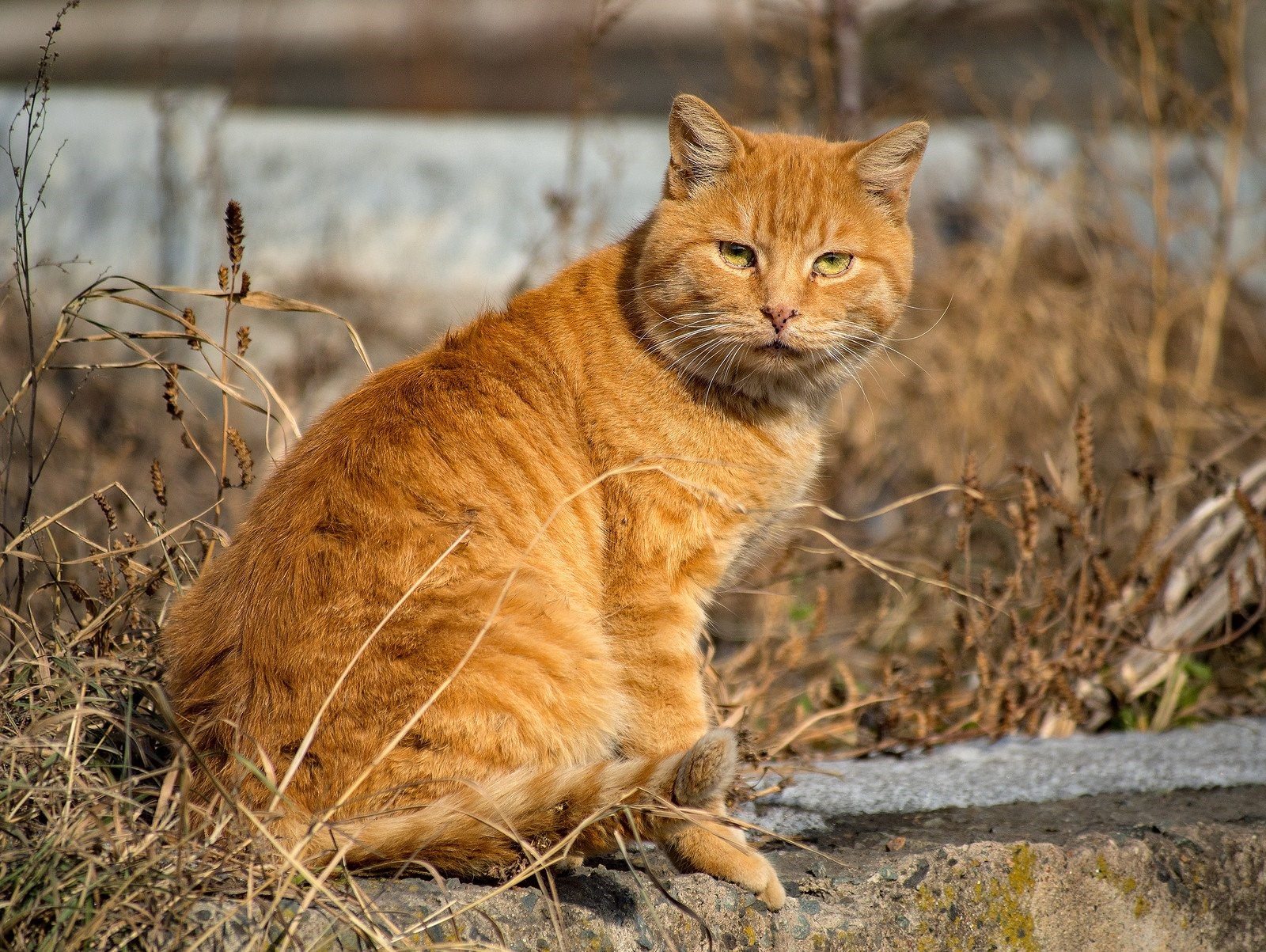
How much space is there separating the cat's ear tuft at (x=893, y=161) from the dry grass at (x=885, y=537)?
52 centimetres

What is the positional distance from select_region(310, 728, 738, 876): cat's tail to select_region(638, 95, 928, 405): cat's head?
0.95 meters

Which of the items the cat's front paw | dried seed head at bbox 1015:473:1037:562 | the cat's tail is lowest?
the cat's front paw

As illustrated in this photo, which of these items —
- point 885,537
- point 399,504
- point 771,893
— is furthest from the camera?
point 885,537

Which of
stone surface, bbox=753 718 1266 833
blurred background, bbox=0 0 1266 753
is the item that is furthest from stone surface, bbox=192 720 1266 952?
blurred background, bbox=0 0 1266 753

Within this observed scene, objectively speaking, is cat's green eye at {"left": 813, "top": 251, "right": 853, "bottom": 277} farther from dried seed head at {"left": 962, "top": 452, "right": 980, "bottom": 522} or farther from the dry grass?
dried seed head at {"left": 962, "top": 452, "right": 980, "bottom": 522}

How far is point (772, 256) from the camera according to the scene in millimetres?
2506

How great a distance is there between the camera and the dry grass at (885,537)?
1760 millimetres

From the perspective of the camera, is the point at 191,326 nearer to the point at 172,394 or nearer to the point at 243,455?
the point at 172,394

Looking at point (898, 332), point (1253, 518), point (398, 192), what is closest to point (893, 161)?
point (1253, 518)

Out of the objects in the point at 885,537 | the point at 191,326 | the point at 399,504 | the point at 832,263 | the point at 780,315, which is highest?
the point at 832,263

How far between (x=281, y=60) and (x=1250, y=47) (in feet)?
23.1

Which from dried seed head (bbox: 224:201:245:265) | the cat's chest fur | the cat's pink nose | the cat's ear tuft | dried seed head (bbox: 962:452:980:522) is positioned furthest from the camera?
dried seed head (bbox: 962:452:980:522)

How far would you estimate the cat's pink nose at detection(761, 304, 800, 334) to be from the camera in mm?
2385

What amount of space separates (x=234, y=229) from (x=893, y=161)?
1439 mm
